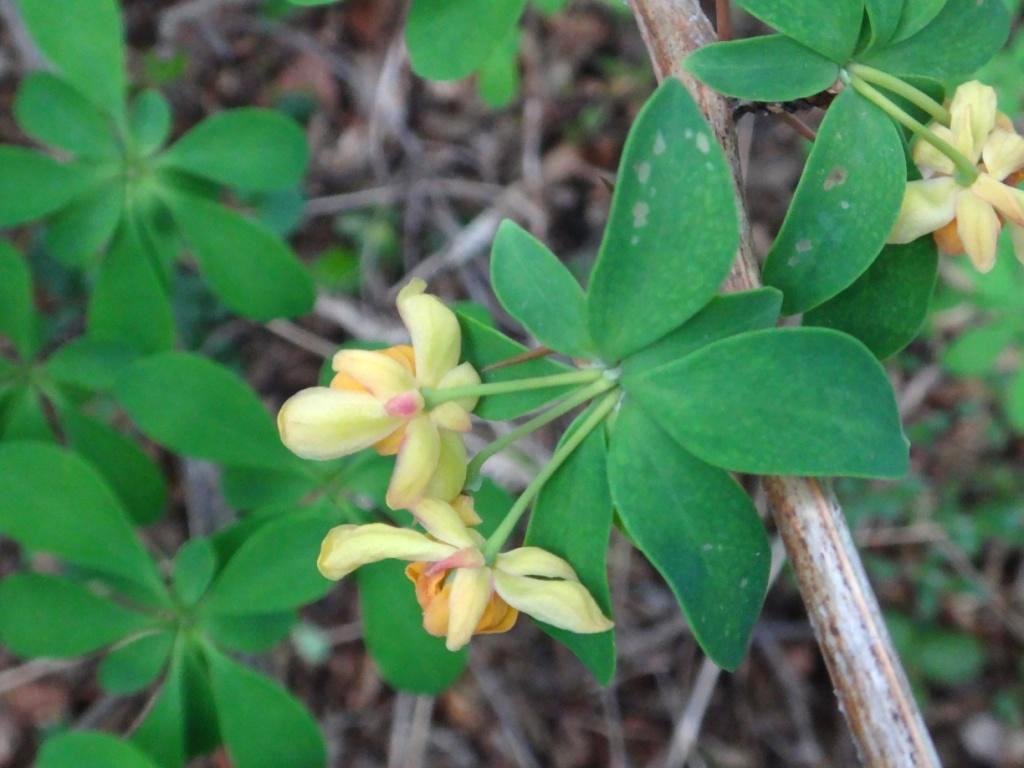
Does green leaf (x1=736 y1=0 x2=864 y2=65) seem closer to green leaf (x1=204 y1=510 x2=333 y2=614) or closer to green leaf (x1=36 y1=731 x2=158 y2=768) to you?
green leaf (x1=204 y1=510 x2=333 y2=614)

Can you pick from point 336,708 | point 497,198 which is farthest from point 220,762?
point 497,198

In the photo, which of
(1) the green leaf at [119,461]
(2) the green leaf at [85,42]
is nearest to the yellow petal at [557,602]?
(1) the green leaf at [119,461]

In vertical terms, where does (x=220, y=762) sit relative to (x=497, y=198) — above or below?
below

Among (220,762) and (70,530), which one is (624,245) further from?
(220,762)

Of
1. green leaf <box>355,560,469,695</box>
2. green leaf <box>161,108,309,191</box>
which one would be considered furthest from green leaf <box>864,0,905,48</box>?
green leaf <box>161,108,309,191</box>

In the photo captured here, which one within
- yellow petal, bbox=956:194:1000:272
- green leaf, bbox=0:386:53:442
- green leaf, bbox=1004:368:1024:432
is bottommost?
green leaf, bbox=1004:368:1024:432

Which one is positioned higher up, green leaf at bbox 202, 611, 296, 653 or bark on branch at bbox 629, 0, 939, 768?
bark on branch at bbox 629, 0, 939, 768
